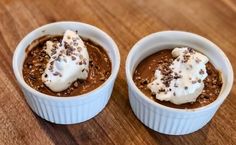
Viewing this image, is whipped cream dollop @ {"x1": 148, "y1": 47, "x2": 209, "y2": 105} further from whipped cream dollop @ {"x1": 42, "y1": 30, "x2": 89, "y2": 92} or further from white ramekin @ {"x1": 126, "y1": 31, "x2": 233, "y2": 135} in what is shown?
whipped cream dollop @ {"x1": 42, "y1": 30, "x2": 89, "y2": 92}

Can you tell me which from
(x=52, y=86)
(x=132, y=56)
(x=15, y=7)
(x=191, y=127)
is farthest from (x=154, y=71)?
(x=15, y=7)

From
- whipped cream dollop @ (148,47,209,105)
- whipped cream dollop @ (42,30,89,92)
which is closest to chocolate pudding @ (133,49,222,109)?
whipped cream dollop @ (148,47,209,105)

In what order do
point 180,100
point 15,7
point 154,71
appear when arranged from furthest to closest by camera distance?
point 15,7
point 154,71
point 180,100

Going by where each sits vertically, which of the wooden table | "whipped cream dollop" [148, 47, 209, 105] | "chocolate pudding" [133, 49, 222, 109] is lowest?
the wooden table

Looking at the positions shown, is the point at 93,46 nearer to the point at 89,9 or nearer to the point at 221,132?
the point at 89,9

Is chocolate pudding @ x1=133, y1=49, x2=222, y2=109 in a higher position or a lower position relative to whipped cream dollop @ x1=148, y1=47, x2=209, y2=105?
lower

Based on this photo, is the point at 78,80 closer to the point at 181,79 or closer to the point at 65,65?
the point at 65,65

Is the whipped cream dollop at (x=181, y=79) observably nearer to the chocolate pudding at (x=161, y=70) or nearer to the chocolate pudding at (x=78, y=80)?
the chocolate pudding at (x=161, y=70)
